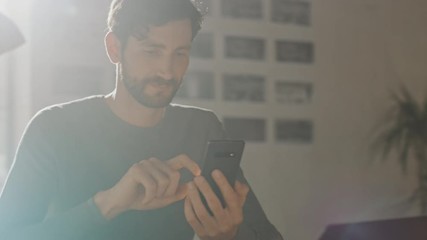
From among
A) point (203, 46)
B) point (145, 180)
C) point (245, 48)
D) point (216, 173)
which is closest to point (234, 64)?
point (245, 48)

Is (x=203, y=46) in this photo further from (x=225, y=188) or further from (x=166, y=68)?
(x=225, y=188)

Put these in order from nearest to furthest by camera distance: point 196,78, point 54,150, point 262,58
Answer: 1. point 54,150
2. point 196,78
3. point 262,58

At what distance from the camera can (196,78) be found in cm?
188

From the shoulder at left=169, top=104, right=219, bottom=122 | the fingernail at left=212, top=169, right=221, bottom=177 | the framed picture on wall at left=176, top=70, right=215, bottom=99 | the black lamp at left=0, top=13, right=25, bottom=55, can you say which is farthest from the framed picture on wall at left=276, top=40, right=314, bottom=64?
the black lamp at left=0, top=13, right=25, bottom=55

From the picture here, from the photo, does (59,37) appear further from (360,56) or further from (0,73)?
(360,56)

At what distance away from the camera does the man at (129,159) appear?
59.5 inches

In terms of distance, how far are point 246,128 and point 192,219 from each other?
442mm

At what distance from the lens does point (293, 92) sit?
2.06 meters

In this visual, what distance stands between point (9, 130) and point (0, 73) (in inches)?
5.8

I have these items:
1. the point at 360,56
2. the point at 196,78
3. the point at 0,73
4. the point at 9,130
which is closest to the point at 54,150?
the point at 9,130

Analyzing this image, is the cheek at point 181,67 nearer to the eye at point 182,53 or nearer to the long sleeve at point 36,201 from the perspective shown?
the eye at point 182,53

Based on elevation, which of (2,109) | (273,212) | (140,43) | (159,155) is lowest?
(273,212)

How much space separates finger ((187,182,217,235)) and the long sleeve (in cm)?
19

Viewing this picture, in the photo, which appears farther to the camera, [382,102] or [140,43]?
[382,102]
